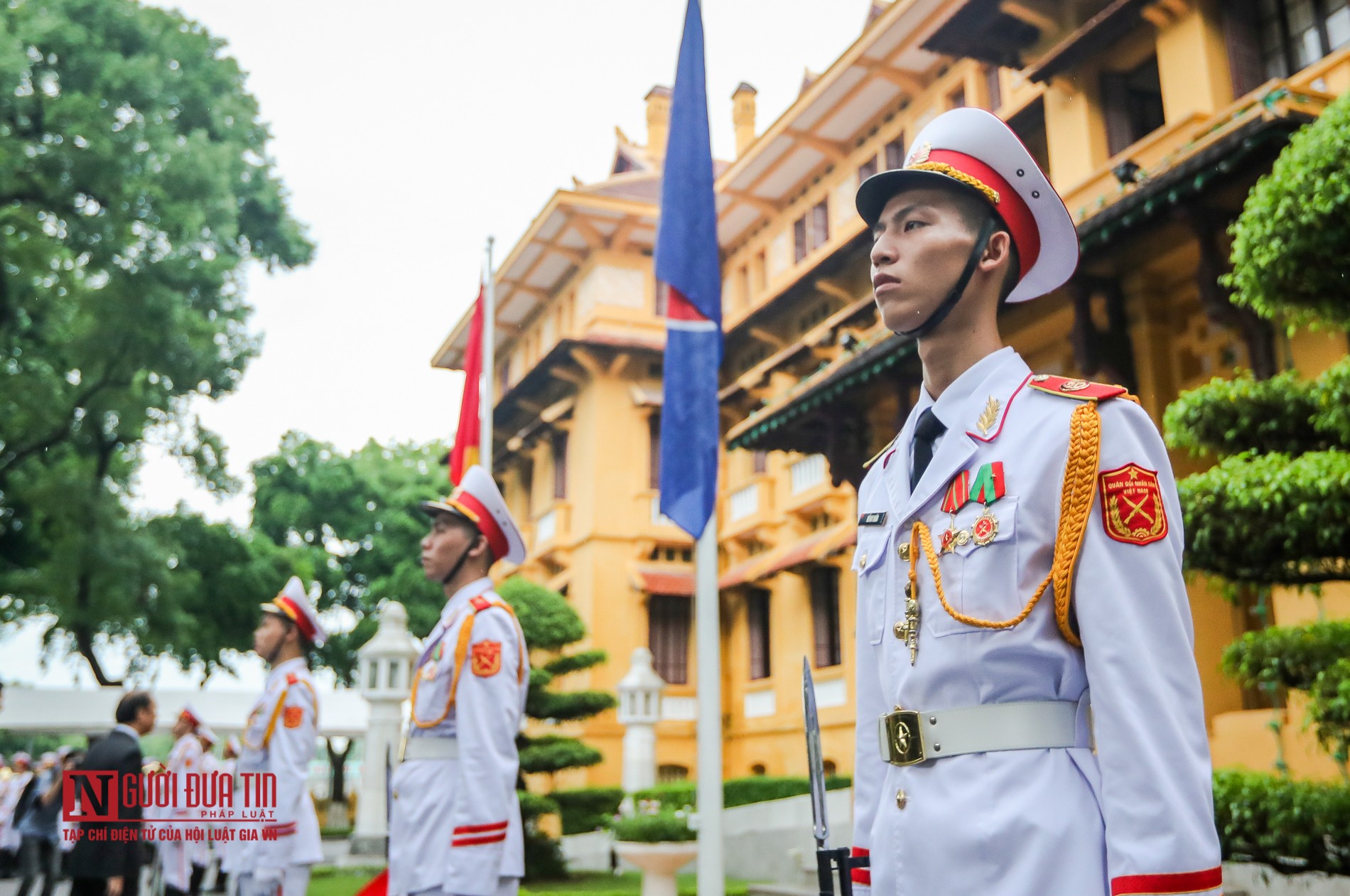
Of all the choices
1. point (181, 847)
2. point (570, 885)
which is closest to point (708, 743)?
point (181, 847)

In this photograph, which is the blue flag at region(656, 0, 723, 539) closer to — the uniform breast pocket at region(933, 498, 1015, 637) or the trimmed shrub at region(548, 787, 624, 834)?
the uniform breast pocket at region(933, 498, 1015, 637)

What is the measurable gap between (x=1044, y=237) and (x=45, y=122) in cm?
2034

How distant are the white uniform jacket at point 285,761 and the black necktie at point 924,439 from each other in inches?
184

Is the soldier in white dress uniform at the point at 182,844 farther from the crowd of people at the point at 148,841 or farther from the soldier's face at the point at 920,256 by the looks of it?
the soldier's face at the point at 920,256

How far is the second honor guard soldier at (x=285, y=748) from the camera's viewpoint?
594 centimetres

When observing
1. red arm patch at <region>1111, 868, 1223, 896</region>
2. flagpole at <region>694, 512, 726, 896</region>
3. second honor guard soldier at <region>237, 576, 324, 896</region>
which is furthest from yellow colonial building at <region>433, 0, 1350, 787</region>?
red arm patch at <region>1111, 868, 1223, 896</region>

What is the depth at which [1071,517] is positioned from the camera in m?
1.91

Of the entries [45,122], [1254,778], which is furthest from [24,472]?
[1254,778]

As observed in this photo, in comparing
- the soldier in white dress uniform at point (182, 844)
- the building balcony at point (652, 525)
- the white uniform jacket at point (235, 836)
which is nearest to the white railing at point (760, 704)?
the building balcony at point (652, 525)

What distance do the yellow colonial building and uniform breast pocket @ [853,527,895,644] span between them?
22.7 feet

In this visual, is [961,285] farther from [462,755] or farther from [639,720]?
[639,720]

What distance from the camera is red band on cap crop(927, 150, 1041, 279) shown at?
7.41 ft

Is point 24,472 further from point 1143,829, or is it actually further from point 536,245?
point 1143,829

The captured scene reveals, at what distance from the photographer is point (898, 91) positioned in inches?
661
